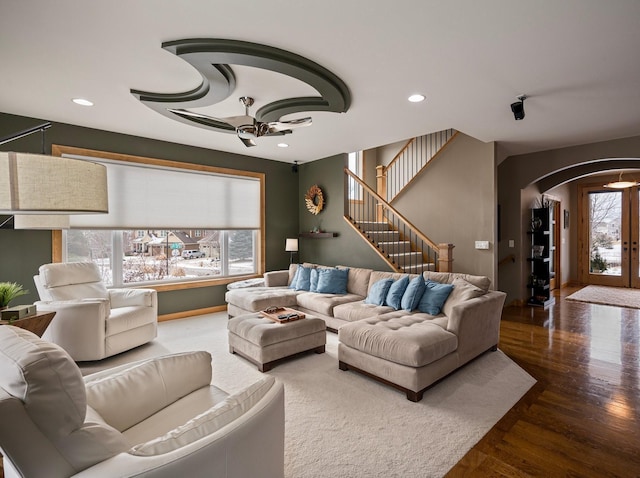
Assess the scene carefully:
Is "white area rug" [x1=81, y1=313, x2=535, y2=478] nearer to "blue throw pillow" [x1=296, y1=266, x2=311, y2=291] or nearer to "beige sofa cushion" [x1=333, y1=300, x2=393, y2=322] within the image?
"beige sofa cushion" [x1=333, y1=300, x2=393, y2=322]

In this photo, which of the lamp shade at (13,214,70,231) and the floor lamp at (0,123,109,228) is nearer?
the floor lamp at (0,123,109,228)

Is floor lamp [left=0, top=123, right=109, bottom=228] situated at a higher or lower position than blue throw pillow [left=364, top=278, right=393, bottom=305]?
higher

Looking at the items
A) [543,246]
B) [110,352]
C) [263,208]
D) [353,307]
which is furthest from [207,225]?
[543,246]

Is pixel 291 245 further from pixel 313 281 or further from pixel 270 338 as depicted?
pixel 270 338

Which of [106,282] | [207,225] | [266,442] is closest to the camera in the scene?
[266,442]

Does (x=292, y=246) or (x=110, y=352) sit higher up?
(x=292, y=246)

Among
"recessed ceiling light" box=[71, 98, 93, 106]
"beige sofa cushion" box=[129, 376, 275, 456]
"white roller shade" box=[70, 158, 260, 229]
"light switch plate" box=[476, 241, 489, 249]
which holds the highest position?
"recessed ceiling light" box=[71, 98, 93, 106]

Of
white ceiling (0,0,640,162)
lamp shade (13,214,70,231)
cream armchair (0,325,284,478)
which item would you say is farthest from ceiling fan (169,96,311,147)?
cream armchair (0,325,284,478)

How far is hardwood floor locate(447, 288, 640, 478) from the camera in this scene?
2.02 meters

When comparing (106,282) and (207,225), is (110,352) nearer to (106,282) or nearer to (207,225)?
(106,282)

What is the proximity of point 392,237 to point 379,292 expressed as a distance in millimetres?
2456

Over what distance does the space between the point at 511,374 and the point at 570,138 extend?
3764 mm

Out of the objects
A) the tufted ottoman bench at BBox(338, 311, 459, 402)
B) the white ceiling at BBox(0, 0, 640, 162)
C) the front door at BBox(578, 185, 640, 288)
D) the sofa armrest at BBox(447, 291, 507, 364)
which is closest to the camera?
the white ceiling at BBox(0, 0, 640, 162)

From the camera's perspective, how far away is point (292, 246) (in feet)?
21.0
